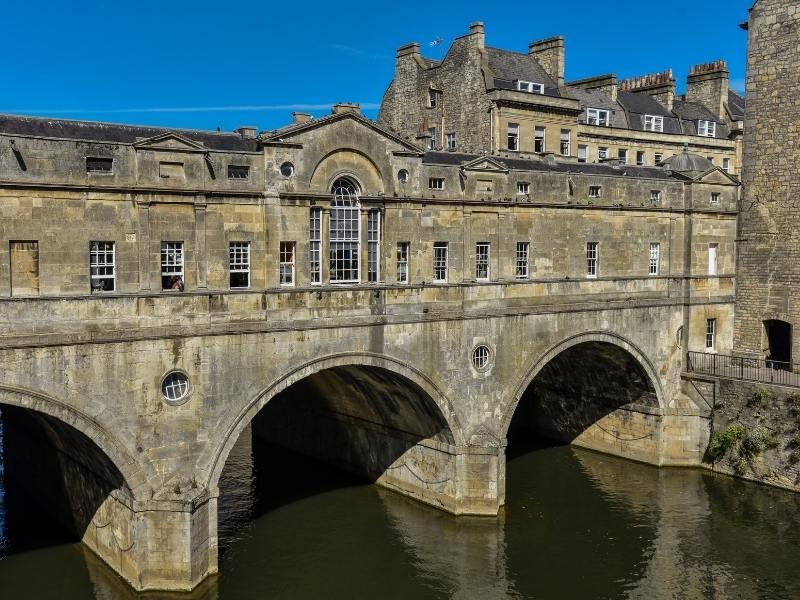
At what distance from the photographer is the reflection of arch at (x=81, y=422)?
741 inches

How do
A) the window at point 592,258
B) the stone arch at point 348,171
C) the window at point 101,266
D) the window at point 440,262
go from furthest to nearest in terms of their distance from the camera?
1. the window at point 592,258
2. the window at point 440,262
3. the stone arch at point 348,171
4. the window at point 101,266

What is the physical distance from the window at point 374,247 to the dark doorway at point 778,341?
19.4m

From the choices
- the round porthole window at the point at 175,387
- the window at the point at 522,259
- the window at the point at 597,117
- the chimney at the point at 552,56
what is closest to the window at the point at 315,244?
the round porthole window at the point at 175,387

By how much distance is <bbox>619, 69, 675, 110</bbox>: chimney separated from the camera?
53969 mm

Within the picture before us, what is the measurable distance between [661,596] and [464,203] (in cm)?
1324

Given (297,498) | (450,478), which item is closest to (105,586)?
(297,498)

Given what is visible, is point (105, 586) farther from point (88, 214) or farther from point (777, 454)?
point (777, 454)

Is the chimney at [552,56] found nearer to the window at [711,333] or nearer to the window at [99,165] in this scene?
the window at [711,333]

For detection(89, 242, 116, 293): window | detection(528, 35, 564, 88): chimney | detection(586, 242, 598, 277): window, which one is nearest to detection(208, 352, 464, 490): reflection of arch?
detection(89, 242, 116, 293): window

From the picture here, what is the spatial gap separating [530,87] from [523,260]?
1669cm

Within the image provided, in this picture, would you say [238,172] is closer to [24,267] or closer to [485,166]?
[24,267]

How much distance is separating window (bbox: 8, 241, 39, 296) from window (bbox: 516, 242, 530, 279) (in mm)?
15953

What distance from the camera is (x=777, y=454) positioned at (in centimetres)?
3030

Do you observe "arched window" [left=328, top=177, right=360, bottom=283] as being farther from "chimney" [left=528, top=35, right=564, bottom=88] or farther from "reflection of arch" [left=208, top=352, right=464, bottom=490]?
"chimney" [left=528, top=35, right=564, bottom=88]
